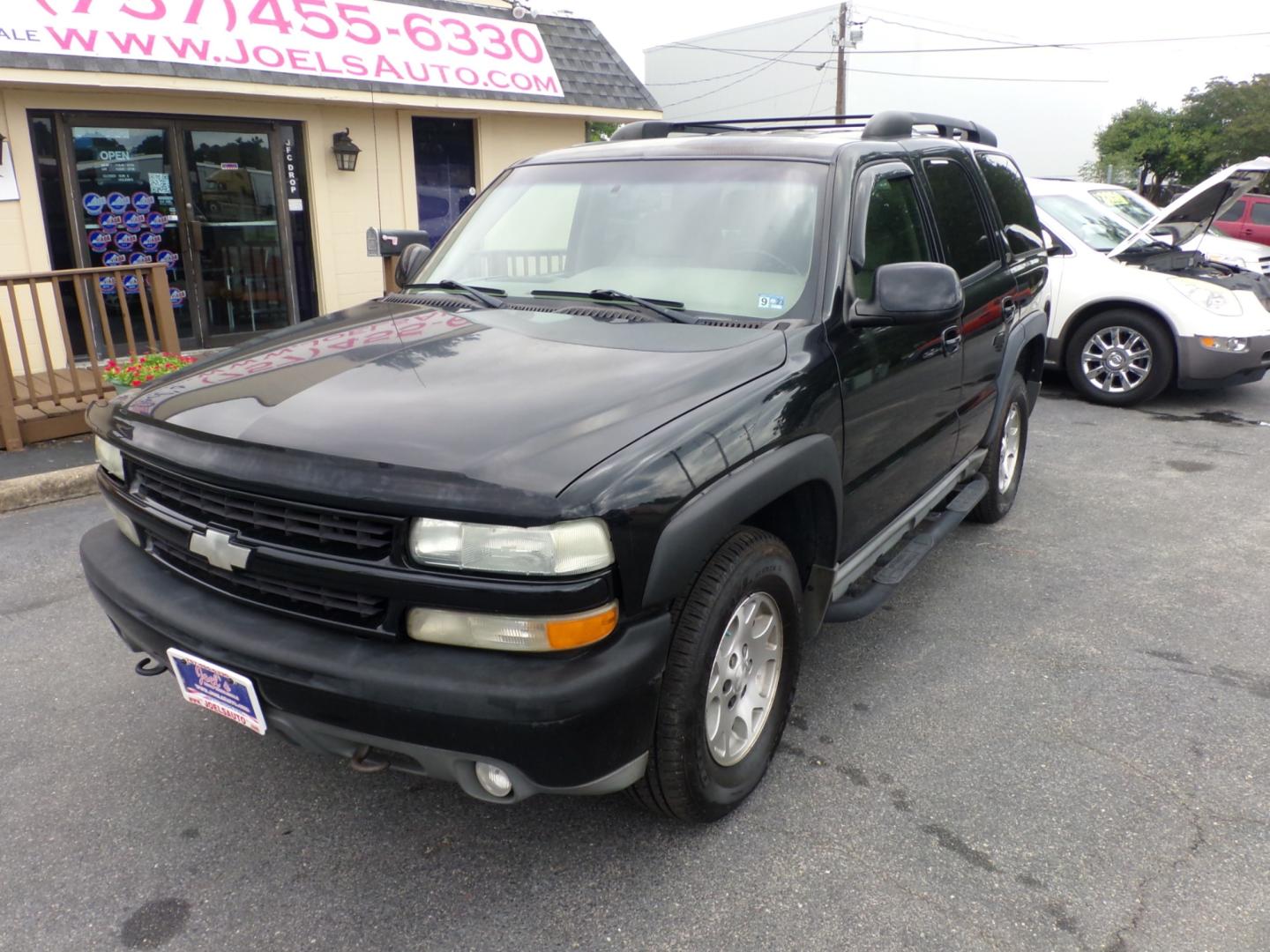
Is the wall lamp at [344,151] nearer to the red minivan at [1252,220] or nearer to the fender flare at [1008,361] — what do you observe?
the fender flare at [1008,361]

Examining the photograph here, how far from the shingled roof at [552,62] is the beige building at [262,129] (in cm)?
2

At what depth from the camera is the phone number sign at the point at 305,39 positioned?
7.92 m

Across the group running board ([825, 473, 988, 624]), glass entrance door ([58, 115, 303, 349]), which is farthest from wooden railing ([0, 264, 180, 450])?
running board ([825, 473, 988, 624])

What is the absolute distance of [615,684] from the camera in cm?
212

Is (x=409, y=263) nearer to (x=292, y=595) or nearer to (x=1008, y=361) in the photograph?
(x=292, y=595)

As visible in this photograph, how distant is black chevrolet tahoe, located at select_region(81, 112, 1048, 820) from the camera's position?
2.10 metres

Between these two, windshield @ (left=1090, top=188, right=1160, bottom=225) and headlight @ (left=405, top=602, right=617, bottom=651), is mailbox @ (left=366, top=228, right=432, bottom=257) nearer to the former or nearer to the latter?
headlight @ (left=405, top=602, right=617, bottom=651)

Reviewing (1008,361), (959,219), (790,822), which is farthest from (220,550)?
(1008,361)

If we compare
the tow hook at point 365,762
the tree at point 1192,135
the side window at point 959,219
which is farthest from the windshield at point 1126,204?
the tree at point 1192,135

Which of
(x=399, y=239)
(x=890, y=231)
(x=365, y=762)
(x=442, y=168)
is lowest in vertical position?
(x=365, y=762)

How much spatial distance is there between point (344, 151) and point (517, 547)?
928cm

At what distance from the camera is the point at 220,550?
2.36 metres

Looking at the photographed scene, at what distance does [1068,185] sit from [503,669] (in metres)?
9.05

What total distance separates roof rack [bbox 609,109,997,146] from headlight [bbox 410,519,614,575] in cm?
239
